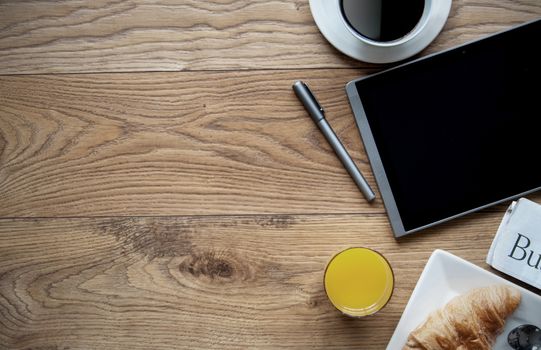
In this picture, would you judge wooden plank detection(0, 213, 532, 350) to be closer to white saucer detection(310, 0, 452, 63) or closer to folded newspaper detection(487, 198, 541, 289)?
folded newspaper detection(487, 198, 541, 289)

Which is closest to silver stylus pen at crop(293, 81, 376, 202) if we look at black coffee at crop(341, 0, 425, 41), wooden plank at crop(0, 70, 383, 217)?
wooden plank at crop(0, 70, 383, 217)

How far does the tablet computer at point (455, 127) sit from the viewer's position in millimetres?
820

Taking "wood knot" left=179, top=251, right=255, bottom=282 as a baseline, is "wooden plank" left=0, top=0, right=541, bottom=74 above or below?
above

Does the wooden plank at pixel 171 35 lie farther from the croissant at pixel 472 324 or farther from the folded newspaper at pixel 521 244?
the croissant at pixel 472 324

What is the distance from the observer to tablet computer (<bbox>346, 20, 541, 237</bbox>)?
0.82 meters

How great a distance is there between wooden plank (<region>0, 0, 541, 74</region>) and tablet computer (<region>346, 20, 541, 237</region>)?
45 millimetres

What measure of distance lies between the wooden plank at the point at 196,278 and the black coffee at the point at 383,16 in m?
0.27

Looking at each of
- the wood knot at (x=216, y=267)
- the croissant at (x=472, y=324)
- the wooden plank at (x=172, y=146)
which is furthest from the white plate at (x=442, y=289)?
the wood knot at (x=216, y=267)

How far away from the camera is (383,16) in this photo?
77 cm

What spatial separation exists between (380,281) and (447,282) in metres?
0.10

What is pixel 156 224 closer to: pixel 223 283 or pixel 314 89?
pixel 223 283

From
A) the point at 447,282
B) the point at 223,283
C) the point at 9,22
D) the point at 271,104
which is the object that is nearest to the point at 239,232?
the point at 223,283

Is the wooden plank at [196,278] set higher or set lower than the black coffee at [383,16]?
lower

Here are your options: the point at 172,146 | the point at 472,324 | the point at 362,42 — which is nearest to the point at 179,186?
the point at 172,146
